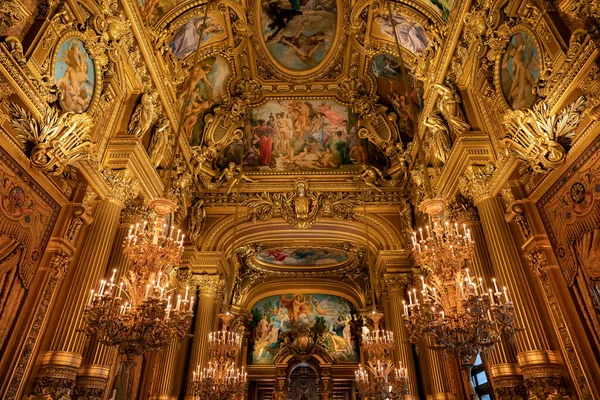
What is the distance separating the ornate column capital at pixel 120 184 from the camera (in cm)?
717

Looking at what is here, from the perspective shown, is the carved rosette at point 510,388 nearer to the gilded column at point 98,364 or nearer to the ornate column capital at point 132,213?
the gilded column at point 98,364

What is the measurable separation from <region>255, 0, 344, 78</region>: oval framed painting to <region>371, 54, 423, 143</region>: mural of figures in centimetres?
135

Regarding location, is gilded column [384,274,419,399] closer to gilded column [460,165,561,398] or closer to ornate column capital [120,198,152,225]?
gilded column [460,165,561,398]

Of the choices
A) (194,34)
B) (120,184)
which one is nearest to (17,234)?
(120,184)

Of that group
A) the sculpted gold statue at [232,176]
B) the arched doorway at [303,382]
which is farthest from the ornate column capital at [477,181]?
the arched doorway at [303,382]

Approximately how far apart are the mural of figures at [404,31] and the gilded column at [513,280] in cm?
397

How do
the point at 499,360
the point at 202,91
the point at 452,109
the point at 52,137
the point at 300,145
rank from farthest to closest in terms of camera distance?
the point at 300,145 → the point at 202,91 → the point at 452,109 → the point at 499,360 → the point at 52,137

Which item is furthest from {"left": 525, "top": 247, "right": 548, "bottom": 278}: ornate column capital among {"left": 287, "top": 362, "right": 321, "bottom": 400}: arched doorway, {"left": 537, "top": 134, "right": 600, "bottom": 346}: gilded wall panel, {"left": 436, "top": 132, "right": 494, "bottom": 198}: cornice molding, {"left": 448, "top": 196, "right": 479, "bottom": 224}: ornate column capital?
{"left": 287, "top": 362, "right": 321, "bottom": 400}: arched doorway

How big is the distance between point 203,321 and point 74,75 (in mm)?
7263

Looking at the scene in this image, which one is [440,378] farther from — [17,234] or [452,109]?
[17,234]

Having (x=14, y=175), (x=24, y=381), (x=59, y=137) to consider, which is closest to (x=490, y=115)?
(x=59, y=137)

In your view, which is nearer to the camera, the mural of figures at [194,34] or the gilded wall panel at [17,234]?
the gilded wall panel at [17,234]

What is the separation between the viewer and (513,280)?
6.10m

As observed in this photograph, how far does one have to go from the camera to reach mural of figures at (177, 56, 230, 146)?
36.5 feet
